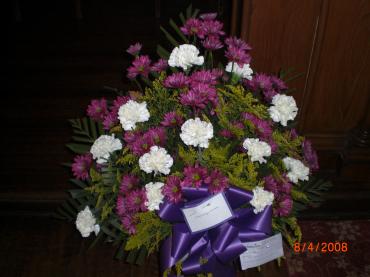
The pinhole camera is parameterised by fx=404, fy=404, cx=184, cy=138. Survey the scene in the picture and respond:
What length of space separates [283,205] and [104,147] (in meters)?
0.42

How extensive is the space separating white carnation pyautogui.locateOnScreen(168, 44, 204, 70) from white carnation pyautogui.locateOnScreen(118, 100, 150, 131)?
12 cm

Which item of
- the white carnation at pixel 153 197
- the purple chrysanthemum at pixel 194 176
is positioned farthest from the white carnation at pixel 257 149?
the white carnation at pixel 153 197

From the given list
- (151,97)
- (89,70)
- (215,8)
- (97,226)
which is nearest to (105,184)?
(97,226)

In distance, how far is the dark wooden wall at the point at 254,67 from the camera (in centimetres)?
131

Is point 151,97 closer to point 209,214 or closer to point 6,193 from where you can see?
point 209,214

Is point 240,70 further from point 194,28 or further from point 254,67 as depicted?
point 254,67

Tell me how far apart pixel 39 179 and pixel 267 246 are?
1256 millimetres

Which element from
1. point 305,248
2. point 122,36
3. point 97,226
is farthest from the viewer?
point 122,36

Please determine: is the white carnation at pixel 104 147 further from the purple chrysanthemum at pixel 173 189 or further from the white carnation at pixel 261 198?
the white carnation at pixel 261 198

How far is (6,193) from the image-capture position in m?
1.79

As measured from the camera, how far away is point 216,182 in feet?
2.65

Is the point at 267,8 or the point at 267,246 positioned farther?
the point at 267,8
